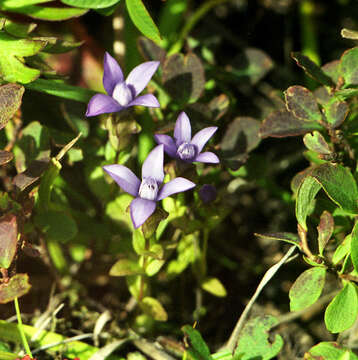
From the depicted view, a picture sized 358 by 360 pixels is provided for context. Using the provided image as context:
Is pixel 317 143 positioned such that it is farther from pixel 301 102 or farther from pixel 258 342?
pixel 258 342

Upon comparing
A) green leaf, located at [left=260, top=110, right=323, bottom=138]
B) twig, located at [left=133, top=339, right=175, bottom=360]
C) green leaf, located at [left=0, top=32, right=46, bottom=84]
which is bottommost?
twig, located at [left=133, top=339, right=175, bottom=360]

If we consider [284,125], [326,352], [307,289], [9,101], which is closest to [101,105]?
[9,101]

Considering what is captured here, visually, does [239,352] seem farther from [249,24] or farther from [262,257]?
[249,24]

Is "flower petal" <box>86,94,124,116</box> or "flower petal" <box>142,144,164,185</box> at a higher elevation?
"flower petal" <box>86,94,124,116</box>

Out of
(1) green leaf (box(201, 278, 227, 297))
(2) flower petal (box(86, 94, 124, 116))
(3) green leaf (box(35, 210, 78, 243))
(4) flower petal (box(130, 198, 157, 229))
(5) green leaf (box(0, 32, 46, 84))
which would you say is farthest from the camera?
(1) green leaf (box(201, 278, 227, 297))

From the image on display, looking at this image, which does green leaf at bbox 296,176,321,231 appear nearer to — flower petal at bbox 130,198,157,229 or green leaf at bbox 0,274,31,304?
flower petal at bbox 130,198,157,229

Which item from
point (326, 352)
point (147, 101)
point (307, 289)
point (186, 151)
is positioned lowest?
point (326, 352)

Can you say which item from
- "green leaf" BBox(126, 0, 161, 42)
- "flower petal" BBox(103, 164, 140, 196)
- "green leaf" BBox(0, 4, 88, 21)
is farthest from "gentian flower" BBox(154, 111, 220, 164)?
"green leaf" BBox(0, 4, 88, 21)
